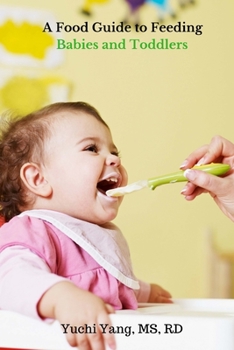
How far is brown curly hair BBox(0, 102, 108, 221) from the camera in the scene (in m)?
0.89

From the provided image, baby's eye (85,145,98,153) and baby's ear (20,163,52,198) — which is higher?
baby's eye (85,145,98,153)

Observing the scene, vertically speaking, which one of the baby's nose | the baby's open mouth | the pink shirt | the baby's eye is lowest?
the pink shirt

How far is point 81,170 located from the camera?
2.73 feet

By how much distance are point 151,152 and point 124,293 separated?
1290 mm

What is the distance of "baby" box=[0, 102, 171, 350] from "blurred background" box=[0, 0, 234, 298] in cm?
111

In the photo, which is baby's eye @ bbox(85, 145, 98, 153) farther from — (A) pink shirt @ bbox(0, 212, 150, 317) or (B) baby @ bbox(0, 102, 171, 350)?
(A) pink shirt @ bbox(0, 212, 150, 317)

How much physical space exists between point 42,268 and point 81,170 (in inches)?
7.5

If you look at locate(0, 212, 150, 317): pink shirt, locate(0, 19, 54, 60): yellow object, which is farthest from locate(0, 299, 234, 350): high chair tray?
locate(0, 19, 54, 60): yellow object

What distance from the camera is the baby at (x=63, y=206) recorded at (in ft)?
2.36

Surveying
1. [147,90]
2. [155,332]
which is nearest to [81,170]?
[155,332]

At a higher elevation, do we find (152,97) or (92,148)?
(152,97)

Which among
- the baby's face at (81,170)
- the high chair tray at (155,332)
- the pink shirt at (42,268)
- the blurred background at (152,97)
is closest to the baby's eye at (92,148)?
the baby's face at (81,170)

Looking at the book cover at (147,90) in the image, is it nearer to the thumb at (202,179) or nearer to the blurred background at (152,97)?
the blurred background at (152,97)

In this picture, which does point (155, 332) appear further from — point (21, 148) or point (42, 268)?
point (21, 148)
